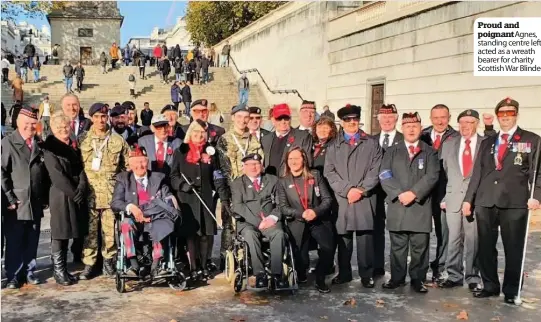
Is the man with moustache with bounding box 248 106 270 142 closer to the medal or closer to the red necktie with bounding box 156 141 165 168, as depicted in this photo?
the red necktie with bounding box 156 141 165 168

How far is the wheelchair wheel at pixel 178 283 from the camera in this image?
6.71 metres

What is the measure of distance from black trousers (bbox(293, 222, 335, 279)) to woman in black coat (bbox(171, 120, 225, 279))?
1.03m

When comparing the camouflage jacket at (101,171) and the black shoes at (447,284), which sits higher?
the camouflage jacket at (101,171)

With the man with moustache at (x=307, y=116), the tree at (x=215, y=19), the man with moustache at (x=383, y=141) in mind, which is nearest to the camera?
the man with moustache at (x=383, y=141)

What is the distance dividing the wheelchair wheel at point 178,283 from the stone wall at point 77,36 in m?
39.3

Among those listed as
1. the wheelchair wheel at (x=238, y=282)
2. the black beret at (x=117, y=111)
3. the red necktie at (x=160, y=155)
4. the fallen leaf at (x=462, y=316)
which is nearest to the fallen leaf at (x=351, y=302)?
the fallen leaf at (x=462, y=316)

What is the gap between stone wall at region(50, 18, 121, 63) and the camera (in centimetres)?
4353

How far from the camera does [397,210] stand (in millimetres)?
6867

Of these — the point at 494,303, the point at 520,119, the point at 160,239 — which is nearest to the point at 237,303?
the point at 160,239

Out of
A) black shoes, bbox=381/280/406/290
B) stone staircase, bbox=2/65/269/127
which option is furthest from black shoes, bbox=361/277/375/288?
stone staircase, bbox=2/65/269/127

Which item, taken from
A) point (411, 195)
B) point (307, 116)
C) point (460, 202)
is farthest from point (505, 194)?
point (307, 116)

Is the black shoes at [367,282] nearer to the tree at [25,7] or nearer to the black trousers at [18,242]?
the black trousers at [18,242]

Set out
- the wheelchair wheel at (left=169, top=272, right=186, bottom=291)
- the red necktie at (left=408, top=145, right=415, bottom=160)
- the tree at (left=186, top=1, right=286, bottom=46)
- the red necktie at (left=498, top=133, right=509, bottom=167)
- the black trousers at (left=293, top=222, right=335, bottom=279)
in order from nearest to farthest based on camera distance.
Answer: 1. the red necktie at (left=498, top=133, right=509, bottom=167)
2. the wheelchair wheel at (left=169, top=272, right=186, bottom=291)
3. the red necktie at (left=408, top=145, right=415, bottom=160)
4. the black trousers at (left=293, top=222, right=335, bottom=279)
5. the tree at (left=186, top=1, right=286, bottom=46)

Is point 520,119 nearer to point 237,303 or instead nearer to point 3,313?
point 237,303
